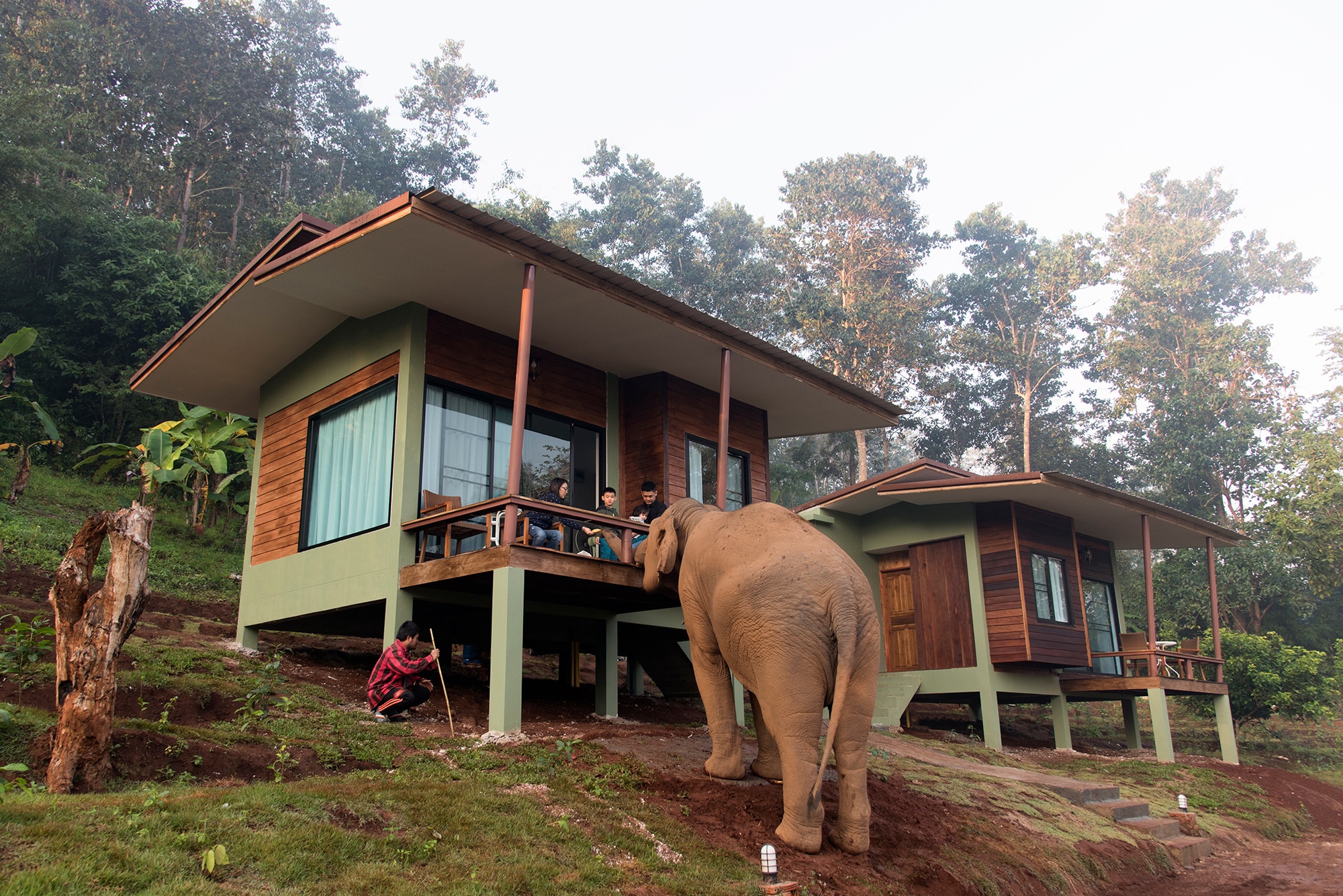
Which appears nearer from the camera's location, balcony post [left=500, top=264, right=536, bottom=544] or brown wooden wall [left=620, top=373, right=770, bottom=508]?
balcony post [left=500, top=264, right=536, bottom=544]

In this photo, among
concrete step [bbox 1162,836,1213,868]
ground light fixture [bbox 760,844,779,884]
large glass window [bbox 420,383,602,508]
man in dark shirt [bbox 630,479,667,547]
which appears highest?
large glass window [bbox 420,383,602,508]

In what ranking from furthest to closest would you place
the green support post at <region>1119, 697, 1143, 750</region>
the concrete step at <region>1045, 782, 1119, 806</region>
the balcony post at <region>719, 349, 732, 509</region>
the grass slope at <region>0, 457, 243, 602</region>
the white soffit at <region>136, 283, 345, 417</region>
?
the green support post at <region>1119, 697, 1143, 750</region>
the grass slope at <region>0, 457, 243, 602</region>
the white soffit at <region>136, 283, 345, 417</region>
the balcony post at <region>719, 349, 732, 509</region>
the concrete step at <region>1045, 782, 1119, 806</region>

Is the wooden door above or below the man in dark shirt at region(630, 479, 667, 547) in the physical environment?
below

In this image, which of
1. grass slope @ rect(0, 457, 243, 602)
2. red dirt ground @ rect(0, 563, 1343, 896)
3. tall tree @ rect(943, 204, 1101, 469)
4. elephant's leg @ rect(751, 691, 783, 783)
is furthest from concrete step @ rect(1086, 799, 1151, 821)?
tall tree @ rect(943, 204, 1101, 469)

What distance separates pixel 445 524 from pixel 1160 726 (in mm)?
13313

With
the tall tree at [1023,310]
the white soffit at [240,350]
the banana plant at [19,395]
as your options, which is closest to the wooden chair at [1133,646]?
the white soffit at [240,350]

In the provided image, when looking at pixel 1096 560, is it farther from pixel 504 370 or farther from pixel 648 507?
pixel 504 370

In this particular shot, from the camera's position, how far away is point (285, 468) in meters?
13.4

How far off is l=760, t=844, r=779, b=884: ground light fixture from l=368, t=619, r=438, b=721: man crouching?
4363 millimetres

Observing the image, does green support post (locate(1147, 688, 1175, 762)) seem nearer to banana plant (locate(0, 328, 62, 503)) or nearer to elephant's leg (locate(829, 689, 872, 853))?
elephant's leg (locate(829, 689, 872, 853))

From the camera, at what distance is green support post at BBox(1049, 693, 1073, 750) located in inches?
683


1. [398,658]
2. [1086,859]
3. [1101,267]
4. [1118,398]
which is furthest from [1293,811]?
[1101,267]

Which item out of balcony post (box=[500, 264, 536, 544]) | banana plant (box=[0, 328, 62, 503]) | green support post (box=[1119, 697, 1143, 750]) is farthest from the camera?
green support post (box=[1119, 697, 1143, 750])

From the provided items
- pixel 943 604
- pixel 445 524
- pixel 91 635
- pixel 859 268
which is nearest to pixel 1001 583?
pixel 943 604
